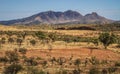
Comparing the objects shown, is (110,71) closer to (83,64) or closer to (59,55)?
(83,64)

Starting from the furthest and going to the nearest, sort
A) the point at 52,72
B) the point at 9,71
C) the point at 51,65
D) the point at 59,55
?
1. the point at 59,55
2. the point at 51,65
3. the point at 52,72
4. the point at 9,71

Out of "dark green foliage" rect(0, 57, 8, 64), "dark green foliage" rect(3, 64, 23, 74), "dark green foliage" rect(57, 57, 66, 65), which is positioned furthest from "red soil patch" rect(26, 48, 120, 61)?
"dark green foliage" rect(3, 64, 23, 74)

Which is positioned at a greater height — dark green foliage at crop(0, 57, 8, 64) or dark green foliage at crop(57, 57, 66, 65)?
dark green foliage at crop(0, 57, 8, 64)

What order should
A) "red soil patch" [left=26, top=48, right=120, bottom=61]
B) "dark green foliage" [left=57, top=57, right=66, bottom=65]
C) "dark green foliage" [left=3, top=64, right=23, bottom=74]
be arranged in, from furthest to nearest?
1. "red soil patch" [left=26, top=48, right=120, bottom=61]
2. "dark green foliage" [left=57, top=57, right=66, bottom=65]
3. "dark green foliage" [left=3, top=64, right=23, bottom=74]

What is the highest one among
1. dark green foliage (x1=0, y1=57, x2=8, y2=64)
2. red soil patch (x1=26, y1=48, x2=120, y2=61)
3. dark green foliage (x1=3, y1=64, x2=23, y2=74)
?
dark green foliage (x1=3, y1=64, x2=23, y2=74)

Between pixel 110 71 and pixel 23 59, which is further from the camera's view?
pixel 23 59

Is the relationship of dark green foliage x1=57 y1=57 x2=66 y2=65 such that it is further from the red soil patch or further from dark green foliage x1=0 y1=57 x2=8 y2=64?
dark green foliage x1=0 y1=57 x2=8 y2=64

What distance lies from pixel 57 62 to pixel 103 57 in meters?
8.45

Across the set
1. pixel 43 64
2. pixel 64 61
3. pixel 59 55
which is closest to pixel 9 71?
pixel 43 64

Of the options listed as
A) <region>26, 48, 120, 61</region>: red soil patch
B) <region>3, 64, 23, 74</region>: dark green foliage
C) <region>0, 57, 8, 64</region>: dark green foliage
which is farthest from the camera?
<region>26, 48, 120, 61</region>: red soil patch

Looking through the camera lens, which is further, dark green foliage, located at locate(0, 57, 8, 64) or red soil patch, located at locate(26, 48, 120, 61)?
red soil patch, located at locate(26, 48, 120, 61)

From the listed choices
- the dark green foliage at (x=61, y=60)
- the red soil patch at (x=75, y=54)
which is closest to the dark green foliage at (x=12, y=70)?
the dark green foliage at (x=61, y=60)

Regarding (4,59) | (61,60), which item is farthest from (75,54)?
(4,59)

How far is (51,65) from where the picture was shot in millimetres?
31594
